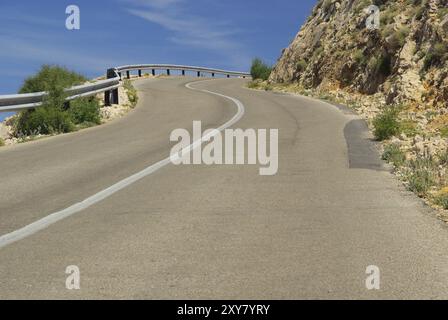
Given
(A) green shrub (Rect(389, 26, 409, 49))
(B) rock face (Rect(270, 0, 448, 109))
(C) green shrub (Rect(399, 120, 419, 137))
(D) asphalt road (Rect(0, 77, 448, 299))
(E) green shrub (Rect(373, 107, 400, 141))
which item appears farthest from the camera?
(A) green shrub (Rect(389, 26, 409, 49))

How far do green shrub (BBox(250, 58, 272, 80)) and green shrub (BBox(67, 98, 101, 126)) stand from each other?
102 feet

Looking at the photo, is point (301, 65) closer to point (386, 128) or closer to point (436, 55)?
point (436, 55)

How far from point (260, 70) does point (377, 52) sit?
2066cm

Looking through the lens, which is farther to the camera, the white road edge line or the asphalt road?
the white road edge line

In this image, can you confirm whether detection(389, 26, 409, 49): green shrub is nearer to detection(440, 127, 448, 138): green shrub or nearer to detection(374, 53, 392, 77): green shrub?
detection(374, 53, 392, 77): green shrub

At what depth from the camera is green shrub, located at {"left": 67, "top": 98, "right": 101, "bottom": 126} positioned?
17.7 m

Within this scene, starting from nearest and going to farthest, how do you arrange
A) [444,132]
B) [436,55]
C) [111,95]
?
[444,132]
[436,55]
[111,95]

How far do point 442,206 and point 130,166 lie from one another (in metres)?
5.33

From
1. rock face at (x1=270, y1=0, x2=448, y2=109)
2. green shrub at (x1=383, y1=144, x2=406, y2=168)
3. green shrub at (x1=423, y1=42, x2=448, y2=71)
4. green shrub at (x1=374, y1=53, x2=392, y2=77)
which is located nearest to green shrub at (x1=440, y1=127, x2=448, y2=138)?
green shrub at (x1=383, y1=144, x2=406, y2=168)

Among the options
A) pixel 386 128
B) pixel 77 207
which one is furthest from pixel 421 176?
pixel 77 207

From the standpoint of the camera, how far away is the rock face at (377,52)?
2084 centimetres

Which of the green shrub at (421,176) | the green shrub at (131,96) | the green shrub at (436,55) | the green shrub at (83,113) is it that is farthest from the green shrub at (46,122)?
the green shrub at (436,55)

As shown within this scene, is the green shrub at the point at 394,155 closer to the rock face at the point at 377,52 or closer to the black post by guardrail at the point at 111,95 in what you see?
the rock face at the point at 377,52

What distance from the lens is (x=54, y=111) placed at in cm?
1634
